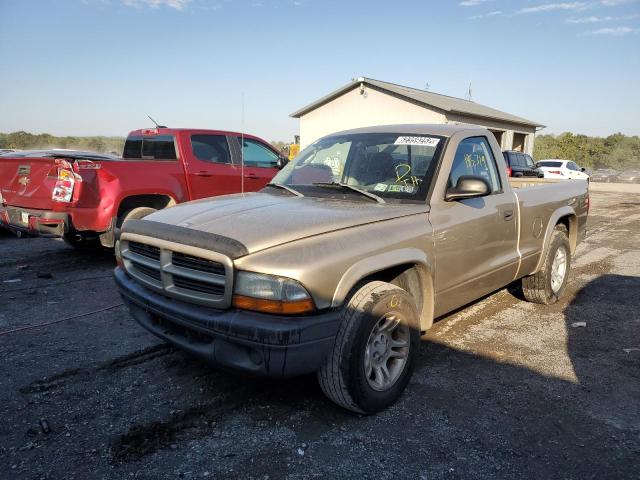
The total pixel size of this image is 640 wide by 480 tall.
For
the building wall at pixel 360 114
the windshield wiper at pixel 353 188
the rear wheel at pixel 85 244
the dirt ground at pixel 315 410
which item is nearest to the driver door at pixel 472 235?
the windshield wiper at pixel 353 188

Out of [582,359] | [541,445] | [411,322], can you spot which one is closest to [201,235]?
[411,322]

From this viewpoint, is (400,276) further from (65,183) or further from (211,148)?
(211,148)

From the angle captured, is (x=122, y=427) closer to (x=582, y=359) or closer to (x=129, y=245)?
(x=129, y=245)

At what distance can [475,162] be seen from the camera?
3.94m

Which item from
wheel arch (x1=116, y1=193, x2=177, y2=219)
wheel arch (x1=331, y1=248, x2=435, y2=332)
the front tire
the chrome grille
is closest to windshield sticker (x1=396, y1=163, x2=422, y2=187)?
wheel arch (x1=331, y1=248, x2=435, y2=332)

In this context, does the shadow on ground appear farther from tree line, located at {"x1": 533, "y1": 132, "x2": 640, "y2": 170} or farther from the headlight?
tree line, located at {"x1": 533, "y1": 132, "x2": 640, "y2": 170}

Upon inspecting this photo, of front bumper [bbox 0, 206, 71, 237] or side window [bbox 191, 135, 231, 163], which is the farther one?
side window [bbox 191, 135, 231, 163]

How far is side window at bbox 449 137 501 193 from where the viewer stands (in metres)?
3.66

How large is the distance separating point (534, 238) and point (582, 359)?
1.24 m

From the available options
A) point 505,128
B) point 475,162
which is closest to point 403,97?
point 505,128

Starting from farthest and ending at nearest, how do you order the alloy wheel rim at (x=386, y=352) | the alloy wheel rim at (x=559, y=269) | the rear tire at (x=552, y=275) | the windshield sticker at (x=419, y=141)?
the alloy wheel rim at (x=559, y=269), the rear tire at (x=552, y=275), the windshield sticker at (x=419, y=141), the alloy wheel rim at (x=386, y=352)

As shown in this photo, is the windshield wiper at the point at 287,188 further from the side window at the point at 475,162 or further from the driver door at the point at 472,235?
the side window at the point at 475,162

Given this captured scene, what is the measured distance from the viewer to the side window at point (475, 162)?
144 inches

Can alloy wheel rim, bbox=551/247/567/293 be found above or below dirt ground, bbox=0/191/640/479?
above
